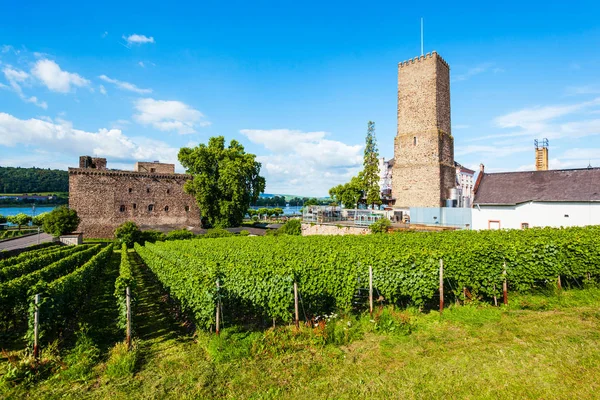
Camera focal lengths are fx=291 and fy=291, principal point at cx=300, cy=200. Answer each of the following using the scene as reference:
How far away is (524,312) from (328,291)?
608 centimetres

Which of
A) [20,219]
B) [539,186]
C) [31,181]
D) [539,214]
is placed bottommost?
[20,219]

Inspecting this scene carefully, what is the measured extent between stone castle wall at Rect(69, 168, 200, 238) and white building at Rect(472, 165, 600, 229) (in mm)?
43378

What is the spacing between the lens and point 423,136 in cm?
3462

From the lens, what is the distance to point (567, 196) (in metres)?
22.6

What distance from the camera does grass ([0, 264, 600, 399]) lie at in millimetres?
5594

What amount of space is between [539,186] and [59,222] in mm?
51424

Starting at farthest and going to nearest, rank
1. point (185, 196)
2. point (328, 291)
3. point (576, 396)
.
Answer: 1. point (185, 196)
2. point (328, 291)
3. point (576, 396)

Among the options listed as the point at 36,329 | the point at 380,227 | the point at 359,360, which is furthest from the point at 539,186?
the point at 36,329

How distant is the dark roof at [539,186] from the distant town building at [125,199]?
4347 cm

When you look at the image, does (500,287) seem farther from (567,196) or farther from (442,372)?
(567,196)

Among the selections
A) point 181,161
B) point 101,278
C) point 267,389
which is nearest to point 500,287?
point 267,389

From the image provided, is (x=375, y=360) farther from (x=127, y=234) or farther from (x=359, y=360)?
(x=127, y=234)

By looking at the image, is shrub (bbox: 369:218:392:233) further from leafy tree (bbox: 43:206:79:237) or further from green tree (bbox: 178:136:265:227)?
leafy tree (bbox: 43:206:79:237)

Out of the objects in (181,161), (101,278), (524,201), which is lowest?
(101,278)
